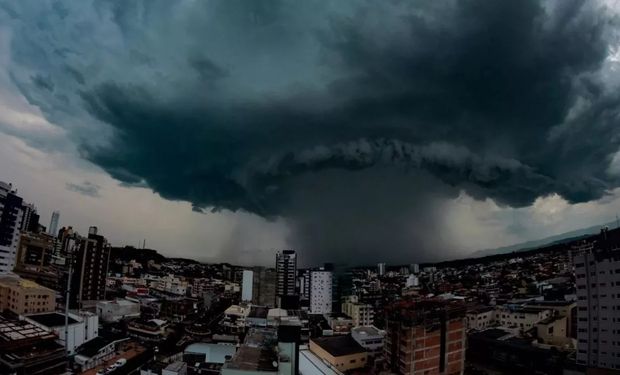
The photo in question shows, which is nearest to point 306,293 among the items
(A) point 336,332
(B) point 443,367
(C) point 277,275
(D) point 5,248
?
(C) point 277,275

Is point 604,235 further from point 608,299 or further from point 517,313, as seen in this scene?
point 517,313

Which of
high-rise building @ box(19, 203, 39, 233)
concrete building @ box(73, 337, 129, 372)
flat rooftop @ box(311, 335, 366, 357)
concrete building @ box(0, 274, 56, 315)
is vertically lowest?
concrete building @ box(73, 337, 129, 372)

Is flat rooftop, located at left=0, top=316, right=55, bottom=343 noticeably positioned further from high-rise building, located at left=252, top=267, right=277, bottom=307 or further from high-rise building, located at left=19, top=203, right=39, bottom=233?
high-rise building, located at left=252, top=267, right=277, bottom=307

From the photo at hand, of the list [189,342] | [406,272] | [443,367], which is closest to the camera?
[443,367]

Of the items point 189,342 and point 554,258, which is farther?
point 554,258

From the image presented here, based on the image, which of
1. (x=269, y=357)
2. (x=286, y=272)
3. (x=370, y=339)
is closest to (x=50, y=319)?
(x=269, y=357)

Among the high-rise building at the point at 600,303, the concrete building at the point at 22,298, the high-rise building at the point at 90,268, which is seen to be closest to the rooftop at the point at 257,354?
the concrete building at the point at 22,298

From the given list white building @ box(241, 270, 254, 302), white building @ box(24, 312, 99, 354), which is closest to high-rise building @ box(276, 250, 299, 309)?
white building @ box(241, 270, 254, 302)
